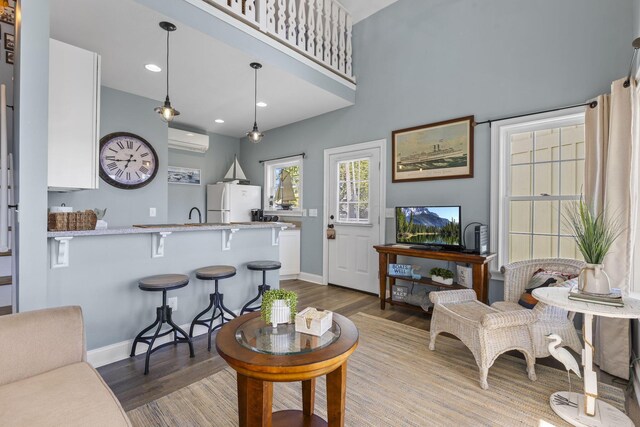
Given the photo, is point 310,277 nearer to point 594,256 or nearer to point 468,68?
point 468,68

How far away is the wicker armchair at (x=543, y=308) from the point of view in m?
2.20

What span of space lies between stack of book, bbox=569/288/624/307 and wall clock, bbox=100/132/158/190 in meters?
4.57

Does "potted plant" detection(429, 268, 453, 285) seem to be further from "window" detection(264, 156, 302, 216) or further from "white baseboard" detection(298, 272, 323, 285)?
"window" detection(264, 156, 302, 216)

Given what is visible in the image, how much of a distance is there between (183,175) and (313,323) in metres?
4.84

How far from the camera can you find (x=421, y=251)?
11.0ft

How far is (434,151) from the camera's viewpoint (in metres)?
3.75

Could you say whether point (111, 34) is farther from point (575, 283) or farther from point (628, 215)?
point (628, 215)

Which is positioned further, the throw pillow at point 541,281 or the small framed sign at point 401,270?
the small framed sign at point 401,270

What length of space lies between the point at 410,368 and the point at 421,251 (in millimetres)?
1314

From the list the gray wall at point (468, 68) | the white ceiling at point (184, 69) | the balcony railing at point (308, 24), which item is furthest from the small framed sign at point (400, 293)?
the balcony railing at point (308, 24)

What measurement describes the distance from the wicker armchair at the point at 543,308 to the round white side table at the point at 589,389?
34 cm

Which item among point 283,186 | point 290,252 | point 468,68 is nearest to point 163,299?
point 290,252

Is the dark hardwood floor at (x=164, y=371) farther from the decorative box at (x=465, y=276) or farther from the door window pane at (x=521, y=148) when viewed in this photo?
the door window pane at (x=521, y=148)

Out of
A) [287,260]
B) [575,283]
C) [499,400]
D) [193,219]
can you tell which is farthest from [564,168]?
[193,219]
